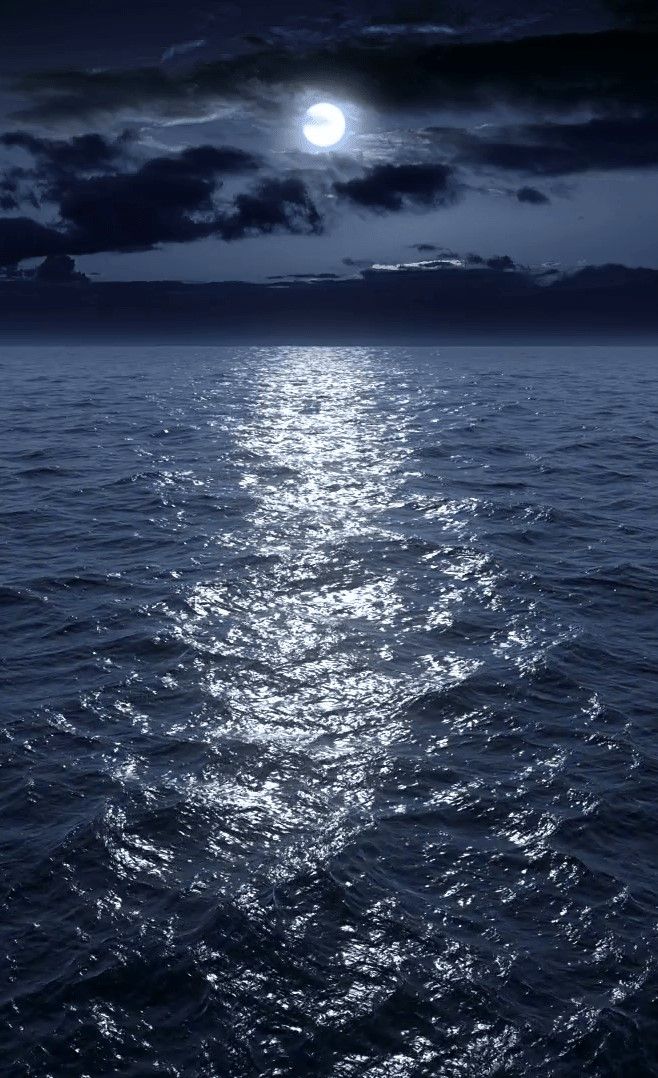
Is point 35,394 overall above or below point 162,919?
above

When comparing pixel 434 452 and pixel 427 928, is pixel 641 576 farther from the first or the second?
pixel 434 452

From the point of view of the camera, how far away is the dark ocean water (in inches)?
300

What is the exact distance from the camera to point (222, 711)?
527 inches

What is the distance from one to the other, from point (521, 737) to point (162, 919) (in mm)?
6388

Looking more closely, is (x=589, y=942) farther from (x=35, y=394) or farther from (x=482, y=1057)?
(x=35, y=394)

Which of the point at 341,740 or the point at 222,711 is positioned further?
the point at 222,711

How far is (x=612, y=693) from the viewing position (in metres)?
14.1

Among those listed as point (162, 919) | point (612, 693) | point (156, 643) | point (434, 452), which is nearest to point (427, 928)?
point (162, 919)

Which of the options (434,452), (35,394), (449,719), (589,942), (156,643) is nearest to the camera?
(589,942)

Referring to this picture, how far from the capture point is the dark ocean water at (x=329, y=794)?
7.62 metres

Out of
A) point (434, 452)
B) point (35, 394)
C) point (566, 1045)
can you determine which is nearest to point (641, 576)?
point (566, 1045)

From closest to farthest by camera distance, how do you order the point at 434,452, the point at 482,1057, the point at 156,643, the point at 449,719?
the point at 482,1057 < the point at 449,719 < the point at 156,643 < the point at 434,452

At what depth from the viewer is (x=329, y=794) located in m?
11.1

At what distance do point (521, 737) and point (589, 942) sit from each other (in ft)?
14.2
